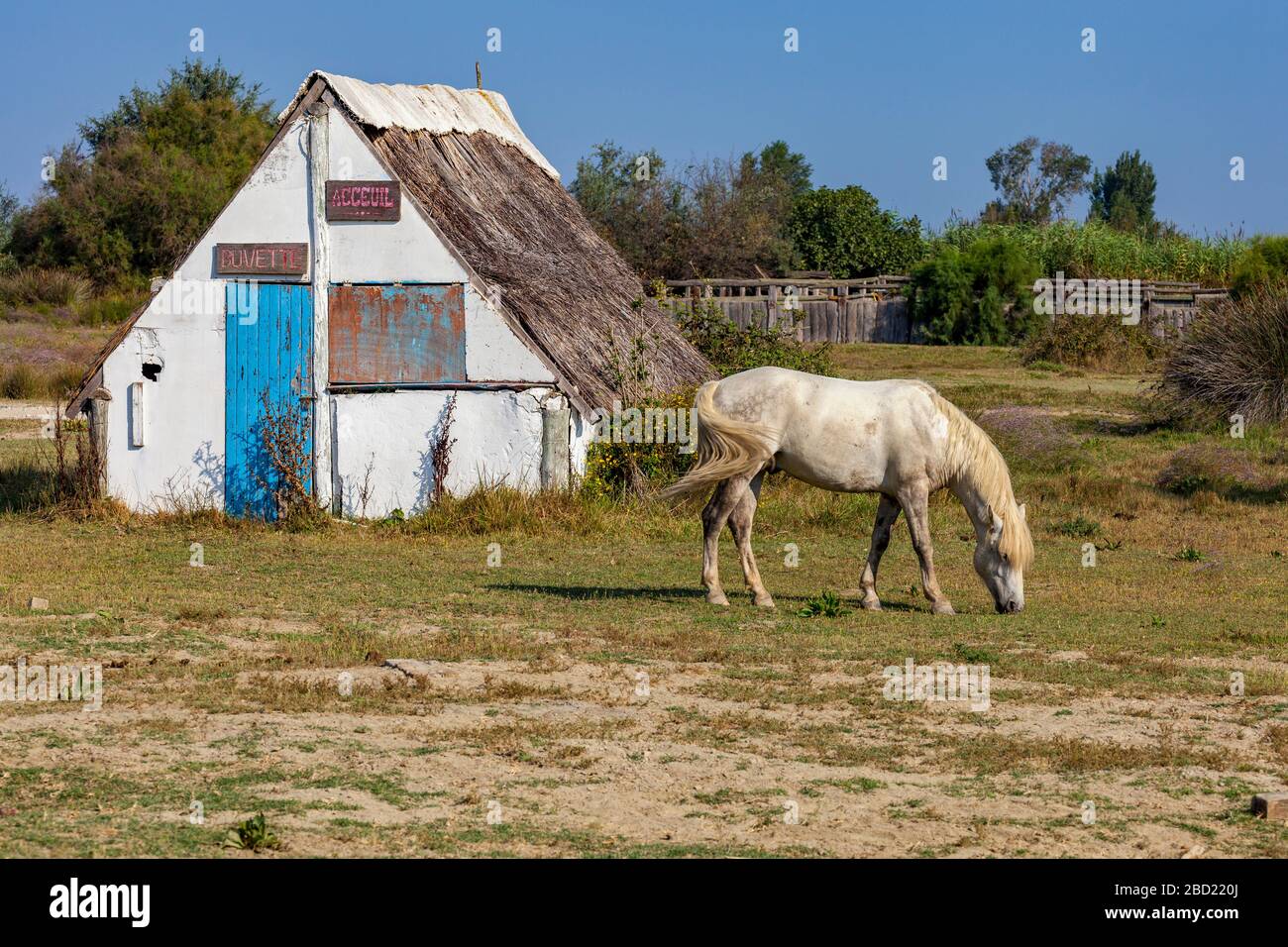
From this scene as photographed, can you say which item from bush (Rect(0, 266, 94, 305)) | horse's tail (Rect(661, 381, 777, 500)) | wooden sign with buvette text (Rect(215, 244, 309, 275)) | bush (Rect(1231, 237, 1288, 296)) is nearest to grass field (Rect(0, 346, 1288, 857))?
horse's tail (Rect(661, 381, 777, 500))

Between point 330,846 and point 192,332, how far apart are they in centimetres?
1306

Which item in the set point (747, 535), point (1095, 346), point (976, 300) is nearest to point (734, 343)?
point (747, 535)

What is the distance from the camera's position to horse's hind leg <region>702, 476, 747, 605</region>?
1383cm

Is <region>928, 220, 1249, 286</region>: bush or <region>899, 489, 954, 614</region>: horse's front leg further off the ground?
<region>928, 220, 1249, 286</region>: bush

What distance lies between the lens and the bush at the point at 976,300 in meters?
42.9

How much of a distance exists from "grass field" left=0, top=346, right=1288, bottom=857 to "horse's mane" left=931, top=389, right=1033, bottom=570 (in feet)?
2.33

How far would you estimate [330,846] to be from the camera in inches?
288

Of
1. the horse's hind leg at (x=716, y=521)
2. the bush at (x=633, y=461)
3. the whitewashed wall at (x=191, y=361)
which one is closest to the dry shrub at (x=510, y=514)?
the bush at (x=633, y=461)

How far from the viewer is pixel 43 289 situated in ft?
155

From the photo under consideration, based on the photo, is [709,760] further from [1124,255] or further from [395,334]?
[1124,255]

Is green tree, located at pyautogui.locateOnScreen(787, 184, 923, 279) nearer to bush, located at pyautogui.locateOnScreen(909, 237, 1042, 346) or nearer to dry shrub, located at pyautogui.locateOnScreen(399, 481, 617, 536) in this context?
bush, located at pyautogui.locateOnScreen(909, 237, 1042, 346)

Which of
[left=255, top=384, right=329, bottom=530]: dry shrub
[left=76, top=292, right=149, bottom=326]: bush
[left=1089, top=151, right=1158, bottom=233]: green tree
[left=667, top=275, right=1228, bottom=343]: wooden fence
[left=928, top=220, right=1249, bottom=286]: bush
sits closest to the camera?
[left=255, top=384, right=329, bottom=530]: dry shrub
